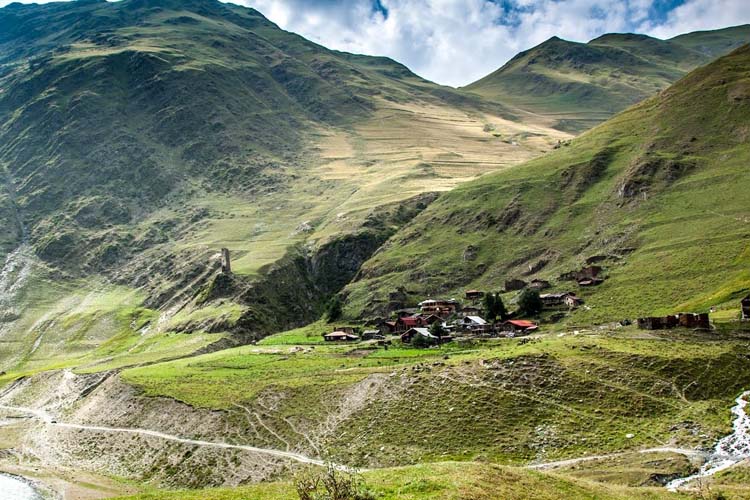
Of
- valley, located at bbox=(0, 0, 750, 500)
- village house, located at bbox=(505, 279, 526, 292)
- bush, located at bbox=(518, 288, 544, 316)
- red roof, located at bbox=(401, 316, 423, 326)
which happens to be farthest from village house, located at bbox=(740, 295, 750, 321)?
red roof, located at bbox=(401, 316, 423, 326)

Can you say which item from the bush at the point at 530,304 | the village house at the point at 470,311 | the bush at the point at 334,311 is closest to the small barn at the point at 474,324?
the village house at the point at 470,311

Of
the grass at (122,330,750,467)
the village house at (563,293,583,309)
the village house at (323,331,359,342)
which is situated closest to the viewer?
the grass at (122,330,750,467)

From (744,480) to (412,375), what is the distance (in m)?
40.3

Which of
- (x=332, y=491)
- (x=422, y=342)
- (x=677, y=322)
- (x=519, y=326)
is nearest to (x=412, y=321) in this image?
(x=422, y=342)

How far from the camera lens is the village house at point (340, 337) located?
12825 cm

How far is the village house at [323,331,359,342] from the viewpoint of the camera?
421 feet

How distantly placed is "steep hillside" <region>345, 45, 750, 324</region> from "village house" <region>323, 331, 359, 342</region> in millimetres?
24148

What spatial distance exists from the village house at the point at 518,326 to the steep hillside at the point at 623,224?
8.85m

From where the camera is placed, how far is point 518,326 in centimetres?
10981

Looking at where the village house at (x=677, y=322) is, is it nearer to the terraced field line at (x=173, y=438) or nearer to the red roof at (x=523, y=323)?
the red roof at (x=523, y=323)

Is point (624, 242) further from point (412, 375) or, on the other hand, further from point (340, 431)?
point (340, 431)

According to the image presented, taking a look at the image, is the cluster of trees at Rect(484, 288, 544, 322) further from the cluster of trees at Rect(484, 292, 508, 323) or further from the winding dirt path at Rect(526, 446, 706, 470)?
the winding dirt path at Rect(526, 446, 706, 470)

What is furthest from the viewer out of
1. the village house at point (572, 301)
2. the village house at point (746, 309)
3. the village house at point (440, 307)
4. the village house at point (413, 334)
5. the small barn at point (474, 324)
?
the village house at point (440, 307)

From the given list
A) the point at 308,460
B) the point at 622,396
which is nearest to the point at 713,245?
the point at 622,396
